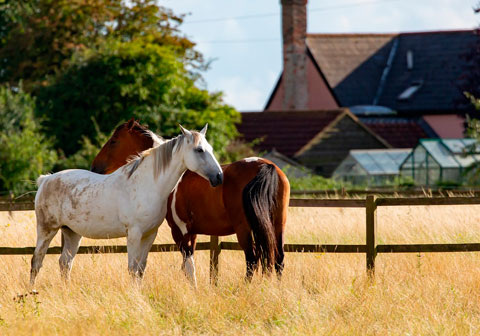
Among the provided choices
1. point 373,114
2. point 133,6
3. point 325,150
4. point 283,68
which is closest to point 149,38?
point 133,6

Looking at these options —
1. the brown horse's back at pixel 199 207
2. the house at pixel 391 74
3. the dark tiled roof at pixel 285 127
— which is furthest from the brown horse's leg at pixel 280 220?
the house at pixel 391 74

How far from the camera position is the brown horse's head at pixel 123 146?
410 inches

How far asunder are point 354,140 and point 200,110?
11.1m

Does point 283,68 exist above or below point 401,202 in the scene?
above

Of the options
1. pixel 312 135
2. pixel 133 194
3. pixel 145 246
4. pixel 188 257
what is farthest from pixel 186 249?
pixel 312 135

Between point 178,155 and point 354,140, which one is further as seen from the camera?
point 354,140

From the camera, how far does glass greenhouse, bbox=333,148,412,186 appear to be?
3425 centimetres

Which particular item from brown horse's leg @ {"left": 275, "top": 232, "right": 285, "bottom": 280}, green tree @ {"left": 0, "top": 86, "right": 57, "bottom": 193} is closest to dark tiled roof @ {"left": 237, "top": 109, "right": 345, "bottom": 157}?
green tree @ {"left": 0, "top": 86, "right": 57, "bottom": 193}

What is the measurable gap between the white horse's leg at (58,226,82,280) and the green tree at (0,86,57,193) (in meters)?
18.6

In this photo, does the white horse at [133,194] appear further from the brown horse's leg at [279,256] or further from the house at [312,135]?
the house at [312,135]

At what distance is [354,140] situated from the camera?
1631 inches

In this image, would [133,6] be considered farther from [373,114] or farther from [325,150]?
[373,114]

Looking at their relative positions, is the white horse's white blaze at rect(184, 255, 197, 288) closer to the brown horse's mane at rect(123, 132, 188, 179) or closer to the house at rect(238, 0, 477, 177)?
the brown horse's mane at rect(123, 132, 188, 179)

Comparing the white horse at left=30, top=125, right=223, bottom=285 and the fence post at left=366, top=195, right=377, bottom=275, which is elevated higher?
the white horse at left=30, top=125, right=223, bottom=285
